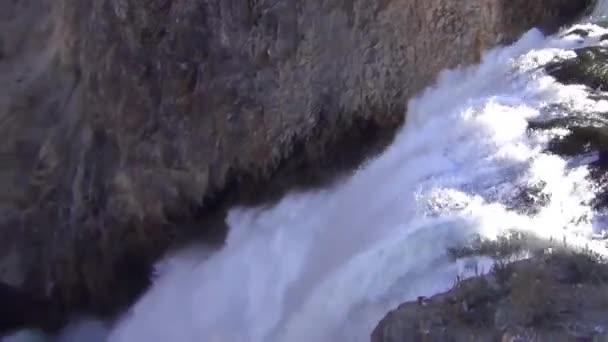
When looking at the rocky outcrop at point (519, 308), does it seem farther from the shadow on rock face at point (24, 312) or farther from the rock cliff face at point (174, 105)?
the shadow on rock face at point (24, 312)

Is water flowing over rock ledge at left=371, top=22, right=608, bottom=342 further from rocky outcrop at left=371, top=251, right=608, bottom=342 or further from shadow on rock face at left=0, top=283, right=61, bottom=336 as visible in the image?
shadow on rock face at left=0, top=283, right=61, bottom=336

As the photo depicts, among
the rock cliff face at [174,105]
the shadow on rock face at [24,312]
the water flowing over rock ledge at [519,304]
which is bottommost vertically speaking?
the shadow on rock face at [24,312]

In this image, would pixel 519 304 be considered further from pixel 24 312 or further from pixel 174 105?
pixel 24 312

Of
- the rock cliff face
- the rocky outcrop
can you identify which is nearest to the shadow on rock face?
the rock cliff face

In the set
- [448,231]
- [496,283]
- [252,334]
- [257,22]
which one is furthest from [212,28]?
[496,283]

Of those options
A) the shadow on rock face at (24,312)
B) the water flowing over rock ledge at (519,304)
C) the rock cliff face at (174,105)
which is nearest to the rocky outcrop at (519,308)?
the water flowing over rock ledge at (519,304)
